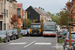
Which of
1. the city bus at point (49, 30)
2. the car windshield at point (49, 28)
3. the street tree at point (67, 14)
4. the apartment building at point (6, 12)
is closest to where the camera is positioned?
the street tree at point (67, 14)

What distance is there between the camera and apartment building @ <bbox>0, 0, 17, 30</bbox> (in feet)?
176

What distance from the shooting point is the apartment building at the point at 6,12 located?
176 ft

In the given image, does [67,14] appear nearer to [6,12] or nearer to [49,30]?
[49,30]

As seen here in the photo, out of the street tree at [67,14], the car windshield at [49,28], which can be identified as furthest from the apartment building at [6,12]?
the street tree at [67,14]

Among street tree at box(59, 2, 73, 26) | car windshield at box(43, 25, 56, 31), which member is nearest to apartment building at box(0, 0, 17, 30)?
car windshield at box(43, 25, 56, 31)

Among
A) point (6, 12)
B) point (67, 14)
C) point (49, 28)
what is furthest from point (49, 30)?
point (67, 14)

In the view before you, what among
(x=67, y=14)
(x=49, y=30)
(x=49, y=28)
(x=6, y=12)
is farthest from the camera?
(x=6, y=12)

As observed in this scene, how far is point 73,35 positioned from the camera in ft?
56.5

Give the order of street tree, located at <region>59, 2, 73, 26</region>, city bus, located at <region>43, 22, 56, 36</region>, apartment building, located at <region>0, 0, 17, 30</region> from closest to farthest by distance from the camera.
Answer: street tree, located at <region>59, 2, 73, 26</region>, city bus, located at <region>43, 22, 56, 36</region>, apartment building, located at <region>0, 0, 17, 30</region>

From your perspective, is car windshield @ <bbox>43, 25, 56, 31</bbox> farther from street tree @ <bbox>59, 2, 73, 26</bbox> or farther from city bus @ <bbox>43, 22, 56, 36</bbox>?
street tree @ <bbox>59, 2, 73, 26</bbox>

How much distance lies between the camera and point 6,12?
190 feet

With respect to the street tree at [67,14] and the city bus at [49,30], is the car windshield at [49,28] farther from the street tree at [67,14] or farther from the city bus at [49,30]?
the street tree at [67,14]

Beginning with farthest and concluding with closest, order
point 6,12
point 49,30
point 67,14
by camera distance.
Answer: point 6,12
point 49,30
point 67,14

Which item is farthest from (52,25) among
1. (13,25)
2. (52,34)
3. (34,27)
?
(13,25)
